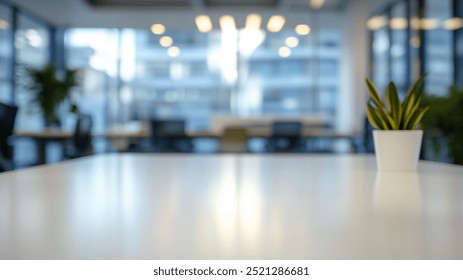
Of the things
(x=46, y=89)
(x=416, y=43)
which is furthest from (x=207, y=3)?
(x=416, y=43)

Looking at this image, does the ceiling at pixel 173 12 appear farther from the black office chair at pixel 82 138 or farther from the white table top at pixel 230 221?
the white table top at pixel 230 221

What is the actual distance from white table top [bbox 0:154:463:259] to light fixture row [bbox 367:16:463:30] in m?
5.07

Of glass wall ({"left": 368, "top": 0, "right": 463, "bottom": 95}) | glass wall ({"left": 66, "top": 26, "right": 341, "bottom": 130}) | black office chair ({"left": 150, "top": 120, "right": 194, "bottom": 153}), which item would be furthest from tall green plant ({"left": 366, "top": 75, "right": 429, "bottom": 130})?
glass wall ({"left": 66, "top": 26, "right": 341, "bottom": 130})

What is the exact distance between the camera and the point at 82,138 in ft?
17.4

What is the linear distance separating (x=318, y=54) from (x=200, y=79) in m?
2.42

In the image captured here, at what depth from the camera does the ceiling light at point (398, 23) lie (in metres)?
6.83

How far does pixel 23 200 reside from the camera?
2.11 ft

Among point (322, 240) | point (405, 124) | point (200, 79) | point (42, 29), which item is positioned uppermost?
point (42, 29)

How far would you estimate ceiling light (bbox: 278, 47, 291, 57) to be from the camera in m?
9.31

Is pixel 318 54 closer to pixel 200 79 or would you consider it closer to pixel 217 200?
pixel 200 79

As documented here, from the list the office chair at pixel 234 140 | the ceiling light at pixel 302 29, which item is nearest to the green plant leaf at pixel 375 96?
the office chair at pixel 234 140

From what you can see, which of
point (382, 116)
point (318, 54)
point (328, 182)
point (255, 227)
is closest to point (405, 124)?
point (382, 116)

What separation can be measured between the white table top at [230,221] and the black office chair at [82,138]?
15.0 ft

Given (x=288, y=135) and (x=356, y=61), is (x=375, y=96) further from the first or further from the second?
(x=356, y=61)
